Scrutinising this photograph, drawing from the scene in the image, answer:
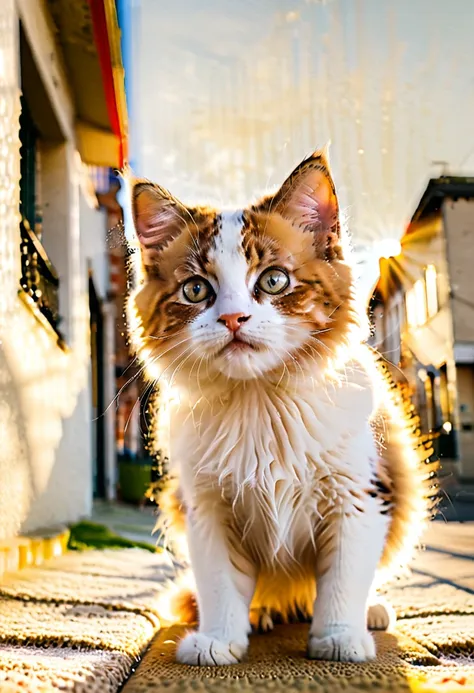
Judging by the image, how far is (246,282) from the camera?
0.63 meters

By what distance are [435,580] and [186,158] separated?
71 cm

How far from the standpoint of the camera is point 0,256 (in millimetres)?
955

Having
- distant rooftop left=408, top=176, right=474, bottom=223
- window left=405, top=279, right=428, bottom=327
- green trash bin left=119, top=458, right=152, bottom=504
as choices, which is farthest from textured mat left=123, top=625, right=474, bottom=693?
distant rooftop left=408, top=176, right=474, bottom=223

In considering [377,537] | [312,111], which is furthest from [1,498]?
[312,111]

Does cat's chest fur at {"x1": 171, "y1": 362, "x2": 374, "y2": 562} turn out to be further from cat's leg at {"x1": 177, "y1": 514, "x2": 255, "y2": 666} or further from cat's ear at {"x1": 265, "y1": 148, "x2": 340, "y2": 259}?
cat's ear at {"x1": 265, "y1": 148, "x2": 340, "y2": 259}

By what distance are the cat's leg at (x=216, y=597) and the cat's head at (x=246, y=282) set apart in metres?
0.19

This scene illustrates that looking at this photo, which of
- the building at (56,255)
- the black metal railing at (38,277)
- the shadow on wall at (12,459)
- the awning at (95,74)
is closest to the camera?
the awning at (95,74)

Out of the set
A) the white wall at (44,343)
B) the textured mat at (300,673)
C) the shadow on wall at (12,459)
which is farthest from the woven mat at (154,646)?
the white wall at (44,343)

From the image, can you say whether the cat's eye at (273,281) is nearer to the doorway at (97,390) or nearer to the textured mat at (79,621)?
the textured mat at (79,621)

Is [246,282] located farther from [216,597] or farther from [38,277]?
[38,277]

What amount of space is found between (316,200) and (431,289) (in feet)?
0.54

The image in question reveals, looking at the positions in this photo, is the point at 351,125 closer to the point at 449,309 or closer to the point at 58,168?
the point at 449,309

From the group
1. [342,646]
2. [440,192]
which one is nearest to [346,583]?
[342,646]

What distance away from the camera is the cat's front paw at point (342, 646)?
0.63 metres
